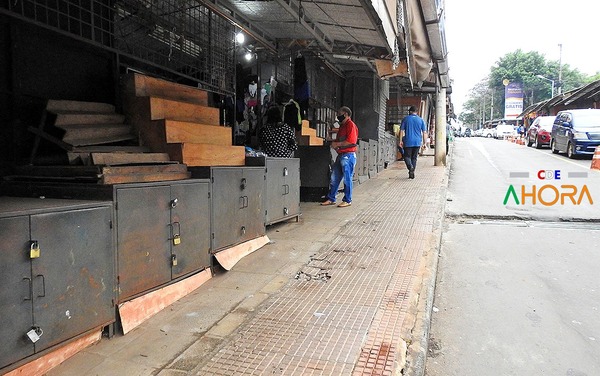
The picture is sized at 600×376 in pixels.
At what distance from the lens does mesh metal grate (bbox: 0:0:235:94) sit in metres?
4.20

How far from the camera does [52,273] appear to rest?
2600 millimetres

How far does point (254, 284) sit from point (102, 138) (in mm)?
1978

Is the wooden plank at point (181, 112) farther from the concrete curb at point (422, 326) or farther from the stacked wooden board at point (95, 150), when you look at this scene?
the concrete curb at point (422, 326)

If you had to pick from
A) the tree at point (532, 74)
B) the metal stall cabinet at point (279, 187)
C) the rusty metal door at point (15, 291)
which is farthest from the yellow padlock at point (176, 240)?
the tree at point (532, 74)

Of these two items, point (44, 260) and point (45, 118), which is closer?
point (44, 260)

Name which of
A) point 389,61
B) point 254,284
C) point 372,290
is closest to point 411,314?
point 372,290

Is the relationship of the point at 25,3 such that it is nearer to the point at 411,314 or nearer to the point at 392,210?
the point at 411,314

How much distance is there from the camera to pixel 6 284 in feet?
7.68

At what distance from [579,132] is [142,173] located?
58.3ft

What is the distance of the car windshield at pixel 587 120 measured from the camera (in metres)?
16.5

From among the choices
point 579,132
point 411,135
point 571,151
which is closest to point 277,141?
point 411,135

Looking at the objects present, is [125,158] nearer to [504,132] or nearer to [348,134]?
[348,134]

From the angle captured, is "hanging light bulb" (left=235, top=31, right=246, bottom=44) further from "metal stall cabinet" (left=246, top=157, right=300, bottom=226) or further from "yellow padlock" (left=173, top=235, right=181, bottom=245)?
"yellow padlock" (left=173, top=235, right=181, bottom=245)

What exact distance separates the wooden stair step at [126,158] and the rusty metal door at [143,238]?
373 millimetres
